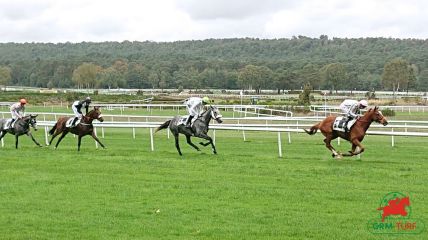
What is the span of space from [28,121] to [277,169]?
910 centimetres

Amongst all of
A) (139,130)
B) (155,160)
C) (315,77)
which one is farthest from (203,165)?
(315,77)

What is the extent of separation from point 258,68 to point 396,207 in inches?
3242

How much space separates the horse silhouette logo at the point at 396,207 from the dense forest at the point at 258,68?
233 feet

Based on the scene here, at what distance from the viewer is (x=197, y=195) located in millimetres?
9766

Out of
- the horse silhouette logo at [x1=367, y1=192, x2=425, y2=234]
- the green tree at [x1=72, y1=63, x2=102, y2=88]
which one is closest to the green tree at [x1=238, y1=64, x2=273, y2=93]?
the green tree at [x1=72, y1=63, x2=102, y2=88]

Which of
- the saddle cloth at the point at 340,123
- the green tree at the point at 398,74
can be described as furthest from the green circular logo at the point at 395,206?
the green tree at the point at 398,74

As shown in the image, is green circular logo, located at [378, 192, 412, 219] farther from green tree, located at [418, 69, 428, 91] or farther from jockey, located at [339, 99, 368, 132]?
green tree, located at [418, 69, 428, 91]

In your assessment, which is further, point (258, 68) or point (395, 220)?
point (258, 68)

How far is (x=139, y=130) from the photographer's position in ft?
92.1

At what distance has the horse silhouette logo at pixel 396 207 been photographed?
813 centimetres

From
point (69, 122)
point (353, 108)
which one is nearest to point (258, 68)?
point (69, 122)

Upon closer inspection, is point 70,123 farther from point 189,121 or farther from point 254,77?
point 254,77

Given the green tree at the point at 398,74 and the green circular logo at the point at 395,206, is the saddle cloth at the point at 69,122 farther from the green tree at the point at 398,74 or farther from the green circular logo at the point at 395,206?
the green tree at the point at 398,74

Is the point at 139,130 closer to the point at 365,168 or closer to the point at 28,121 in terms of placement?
the point at 28,121
